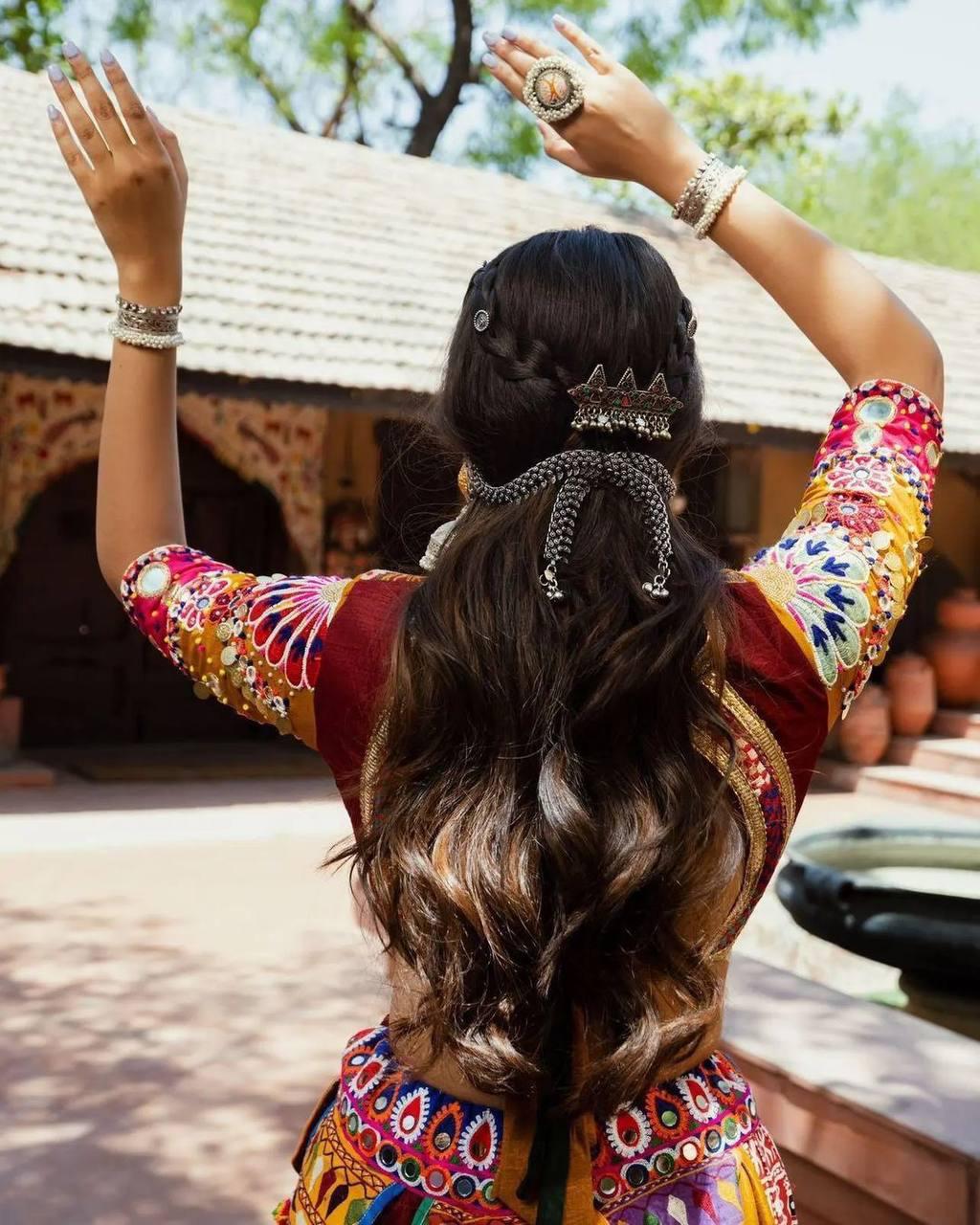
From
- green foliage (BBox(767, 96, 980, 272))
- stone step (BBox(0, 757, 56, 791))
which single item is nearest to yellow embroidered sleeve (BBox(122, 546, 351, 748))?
stone step (BBox(0, 757, 56, 791))

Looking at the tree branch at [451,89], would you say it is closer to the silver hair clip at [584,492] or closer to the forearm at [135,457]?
the forearm at [135,457]

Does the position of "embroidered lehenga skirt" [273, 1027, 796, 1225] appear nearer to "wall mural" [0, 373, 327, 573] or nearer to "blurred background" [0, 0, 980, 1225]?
"blurred background" [0, 0, 980, 1225]

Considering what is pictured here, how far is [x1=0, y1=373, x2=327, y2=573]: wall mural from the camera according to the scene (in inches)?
349

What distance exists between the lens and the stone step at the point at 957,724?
10359 mm

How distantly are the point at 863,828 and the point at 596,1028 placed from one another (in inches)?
135

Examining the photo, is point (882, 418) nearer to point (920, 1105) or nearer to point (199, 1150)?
point (920, 1105)

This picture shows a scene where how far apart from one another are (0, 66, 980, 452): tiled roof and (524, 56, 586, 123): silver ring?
6.76 m

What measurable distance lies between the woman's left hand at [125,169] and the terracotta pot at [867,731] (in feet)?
30.4

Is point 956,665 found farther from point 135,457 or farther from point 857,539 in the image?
point 135,457

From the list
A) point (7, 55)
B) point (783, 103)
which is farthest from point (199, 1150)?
point (783, 103)

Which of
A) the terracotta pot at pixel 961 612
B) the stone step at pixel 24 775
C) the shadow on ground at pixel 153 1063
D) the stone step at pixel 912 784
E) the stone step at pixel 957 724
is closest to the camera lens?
the shadow on ground at pixel 153 1063

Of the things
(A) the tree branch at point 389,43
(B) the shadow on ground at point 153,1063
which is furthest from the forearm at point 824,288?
(A) the tree branch at point 389,43

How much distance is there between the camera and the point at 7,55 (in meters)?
19.0

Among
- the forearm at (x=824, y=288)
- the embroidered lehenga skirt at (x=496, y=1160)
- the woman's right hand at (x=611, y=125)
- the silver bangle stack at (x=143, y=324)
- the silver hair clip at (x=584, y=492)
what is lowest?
the embroidered lehenga skirt at (x=496, y=1160)
